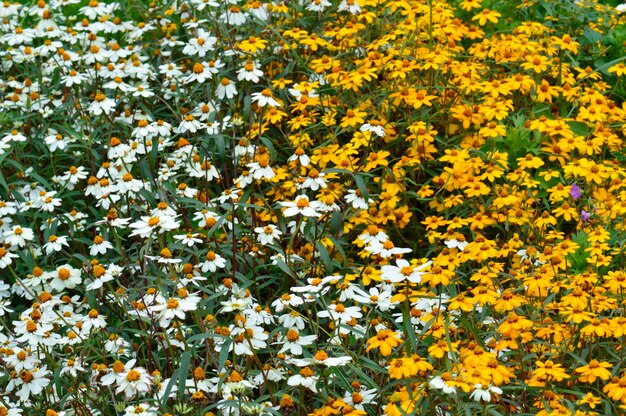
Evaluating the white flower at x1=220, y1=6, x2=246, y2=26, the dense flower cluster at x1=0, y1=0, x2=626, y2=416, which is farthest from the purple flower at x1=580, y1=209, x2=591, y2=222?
the white flower at x1=220, y1=6, x2=246, y2=26

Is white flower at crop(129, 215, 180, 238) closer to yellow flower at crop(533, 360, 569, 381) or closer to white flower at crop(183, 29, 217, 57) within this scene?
yellow flower at crop(533, 360, 569, 381)

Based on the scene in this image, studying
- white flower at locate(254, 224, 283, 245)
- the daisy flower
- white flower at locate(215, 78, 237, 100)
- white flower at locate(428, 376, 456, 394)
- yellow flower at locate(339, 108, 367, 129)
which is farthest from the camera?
white flower at locate(215, 78, 237, 100)

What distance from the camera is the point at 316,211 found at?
10.8ft

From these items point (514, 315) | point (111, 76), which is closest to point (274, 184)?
point (111, 76)

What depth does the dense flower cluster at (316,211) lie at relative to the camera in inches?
105

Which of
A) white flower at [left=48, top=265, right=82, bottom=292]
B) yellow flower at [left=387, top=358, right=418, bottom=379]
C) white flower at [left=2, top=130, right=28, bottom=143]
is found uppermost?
white flower at [left=2, top=130, right=28, bottom=143]

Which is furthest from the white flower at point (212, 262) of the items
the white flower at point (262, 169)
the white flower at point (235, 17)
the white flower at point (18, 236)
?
the white flower at point (235, 17)

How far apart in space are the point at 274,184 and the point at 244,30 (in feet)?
3.47

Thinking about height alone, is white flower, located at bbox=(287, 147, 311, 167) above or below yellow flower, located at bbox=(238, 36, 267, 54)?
below

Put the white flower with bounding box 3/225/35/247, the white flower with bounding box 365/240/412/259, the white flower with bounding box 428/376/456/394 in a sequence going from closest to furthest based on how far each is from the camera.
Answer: the white flower with bounding box 428/376/456/394 < the white flower with bounding box 365/240/412/259 < the white flower with bounding box 3/225/35/247

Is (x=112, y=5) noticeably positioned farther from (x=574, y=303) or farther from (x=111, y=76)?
(x=574, y=303)

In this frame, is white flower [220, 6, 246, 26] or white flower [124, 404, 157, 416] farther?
white flower [220, 6, 246, 26]

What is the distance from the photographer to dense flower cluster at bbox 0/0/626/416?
2666mm

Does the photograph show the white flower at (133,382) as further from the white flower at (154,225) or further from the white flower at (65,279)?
the white flower at (65,279)
